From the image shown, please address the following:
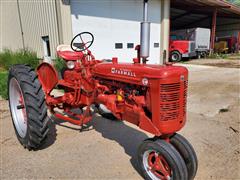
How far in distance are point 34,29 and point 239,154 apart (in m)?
8.23

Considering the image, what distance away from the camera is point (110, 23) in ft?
30.0

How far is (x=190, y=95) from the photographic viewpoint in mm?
5836

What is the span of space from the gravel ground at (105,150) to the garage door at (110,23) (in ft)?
16.2

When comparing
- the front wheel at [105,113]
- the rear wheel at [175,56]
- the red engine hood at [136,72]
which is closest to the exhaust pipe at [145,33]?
the red engine hood at [136,72]

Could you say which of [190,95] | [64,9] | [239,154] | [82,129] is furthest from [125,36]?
[239,154]

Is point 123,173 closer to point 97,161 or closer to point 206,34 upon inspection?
point 97,161

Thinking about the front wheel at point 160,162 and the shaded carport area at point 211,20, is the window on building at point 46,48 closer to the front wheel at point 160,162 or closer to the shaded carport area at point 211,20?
the front wheel at point 160,162

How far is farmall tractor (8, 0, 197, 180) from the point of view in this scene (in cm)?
201

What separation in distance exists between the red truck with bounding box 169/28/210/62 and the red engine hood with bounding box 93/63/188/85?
44.3 ft

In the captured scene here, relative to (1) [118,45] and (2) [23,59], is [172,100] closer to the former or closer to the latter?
(2) [23,59]

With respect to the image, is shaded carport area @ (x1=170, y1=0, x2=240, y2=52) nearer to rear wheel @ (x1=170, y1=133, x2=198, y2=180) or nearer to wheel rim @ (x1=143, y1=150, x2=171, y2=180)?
rear wheel @ (x1=170, y1=133, x2=198, y2=180)

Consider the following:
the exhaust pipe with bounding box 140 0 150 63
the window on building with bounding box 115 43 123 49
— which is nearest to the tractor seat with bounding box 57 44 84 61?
the exhaust pipe with bounding box 140 0 150 63

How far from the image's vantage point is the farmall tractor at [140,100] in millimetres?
2006

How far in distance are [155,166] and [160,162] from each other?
0.08 m
